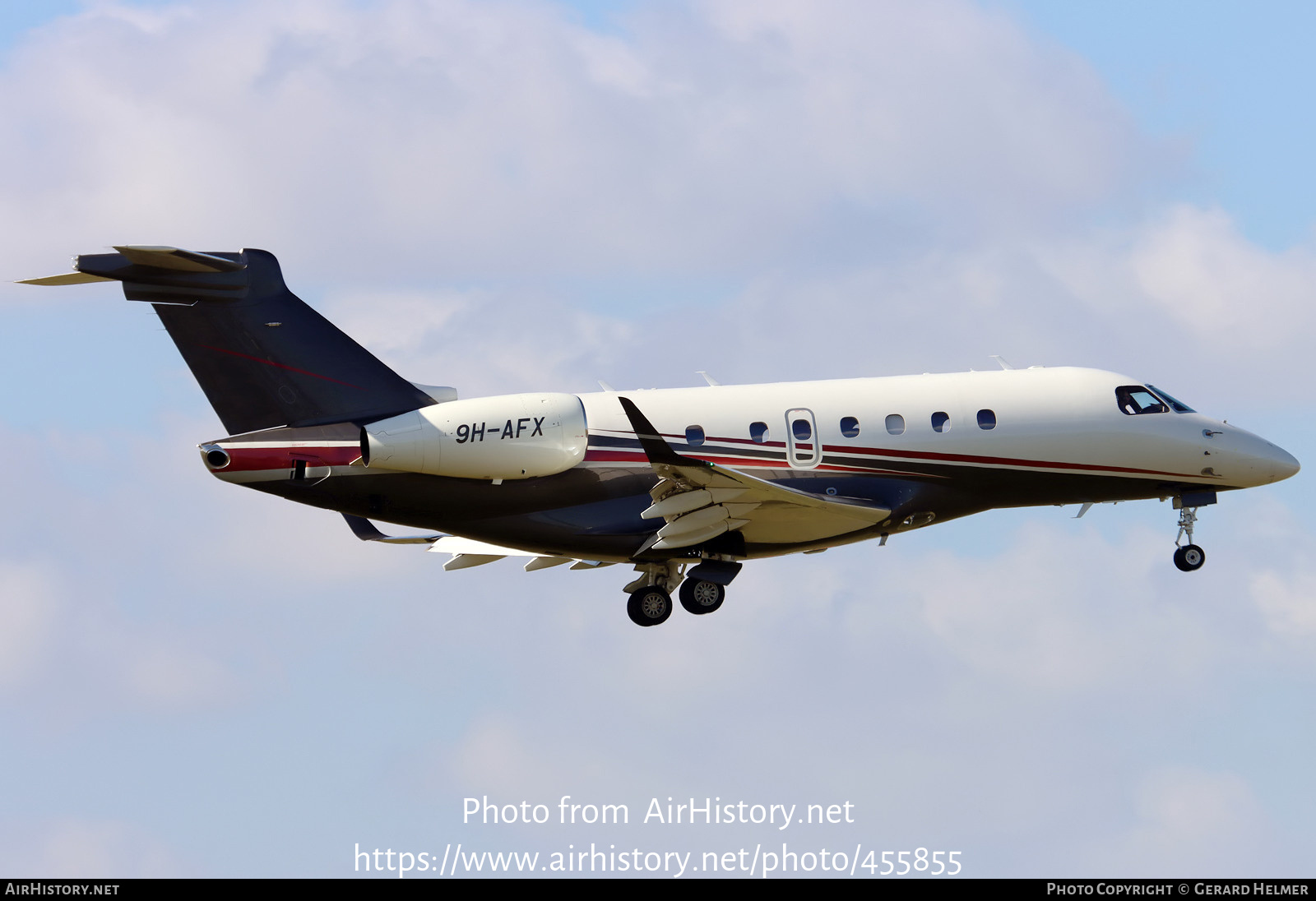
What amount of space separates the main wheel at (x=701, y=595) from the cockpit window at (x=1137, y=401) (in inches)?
310

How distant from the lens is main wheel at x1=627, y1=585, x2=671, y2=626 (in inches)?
1393

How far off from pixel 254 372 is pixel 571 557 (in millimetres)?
6595

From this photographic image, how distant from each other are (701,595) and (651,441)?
4.55 meters

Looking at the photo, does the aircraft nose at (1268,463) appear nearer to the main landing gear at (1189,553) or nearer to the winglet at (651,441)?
the main landing gear at (1189,553)

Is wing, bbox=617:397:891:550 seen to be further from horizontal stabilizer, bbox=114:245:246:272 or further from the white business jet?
horizontal stabilizer, bbox=114:245:246:272

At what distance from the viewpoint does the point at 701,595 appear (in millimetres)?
34469

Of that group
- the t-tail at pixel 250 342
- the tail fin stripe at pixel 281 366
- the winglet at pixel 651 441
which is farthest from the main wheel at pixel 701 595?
the tail fin stripe at pixel 281 366

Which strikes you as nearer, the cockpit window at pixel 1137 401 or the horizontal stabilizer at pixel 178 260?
the horizontal stabilizer at pixel 178 260

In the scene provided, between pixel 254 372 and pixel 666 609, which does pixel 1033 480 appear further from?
pixel 254 372

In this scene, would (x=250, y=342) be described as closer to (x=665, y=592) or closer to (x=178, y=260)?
(x=178, y=260)

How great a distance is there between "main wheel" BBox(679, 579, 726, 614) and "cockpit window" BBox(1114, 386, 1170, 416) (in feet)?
25.8

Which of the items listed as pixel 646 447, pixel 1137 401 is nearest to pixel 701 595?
pixel 646 447

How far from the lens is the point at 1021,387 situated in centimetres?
3528

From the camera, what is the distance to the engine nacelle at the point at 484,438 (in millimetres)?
32250
